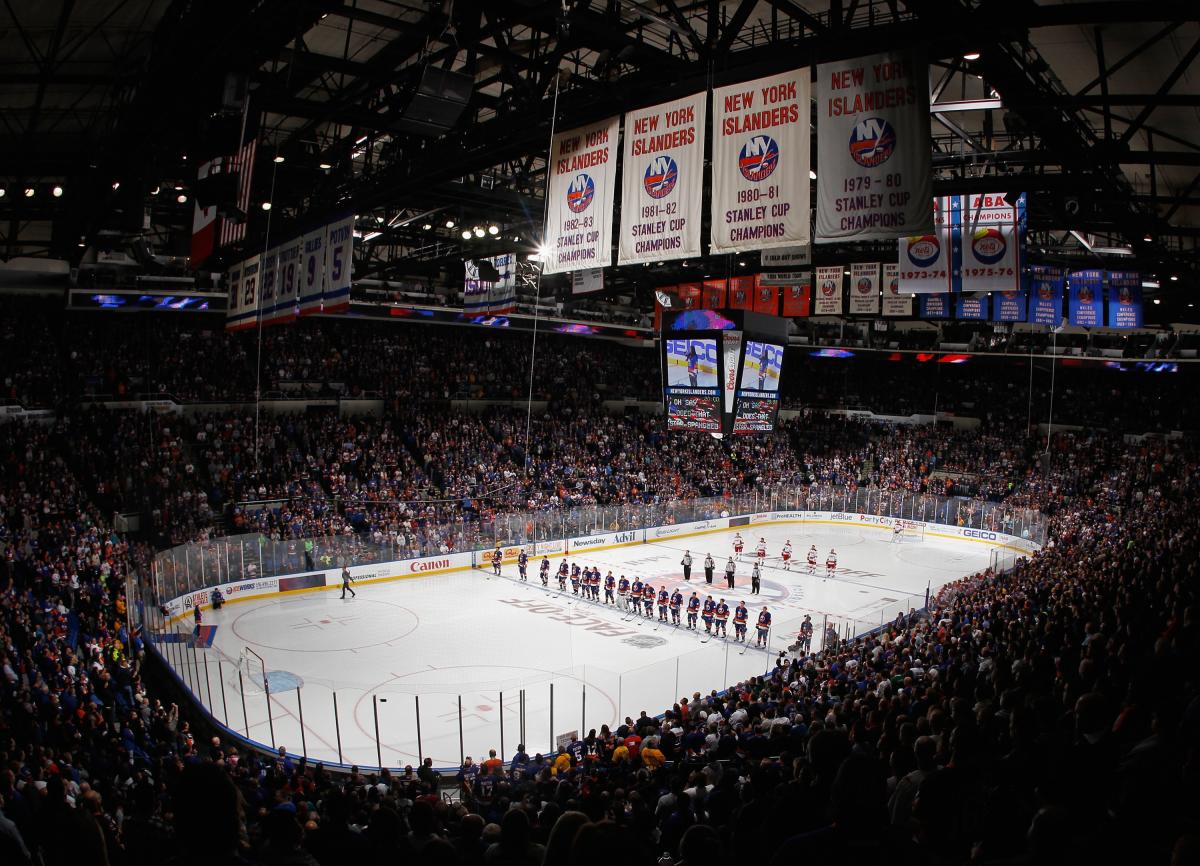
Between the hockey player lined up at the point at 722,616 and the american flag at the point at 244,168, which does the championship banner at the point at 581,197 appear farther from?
the hockey player lined up at the point at 722,616

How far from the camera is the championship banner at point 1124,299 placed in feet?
70.5

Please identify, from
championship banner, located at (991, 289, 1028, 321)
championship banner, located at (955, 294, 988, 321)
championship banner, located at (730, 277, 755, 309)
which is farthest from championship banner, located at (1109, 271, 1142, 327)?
championship banner, located at (730, 277, 755, 309)

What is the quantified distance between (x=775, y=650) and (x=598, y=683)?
5906 mm

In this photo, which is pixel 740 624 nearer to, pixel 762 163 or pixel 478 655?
pixel 478 655

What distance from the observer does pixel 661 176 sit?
10625mm

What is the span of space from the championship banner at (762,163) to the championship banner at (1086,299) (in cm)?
1616

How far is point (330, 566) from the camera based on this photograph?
25875 millimetres

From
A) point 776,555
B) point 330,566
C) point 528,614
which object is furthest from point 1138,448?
point 330,566

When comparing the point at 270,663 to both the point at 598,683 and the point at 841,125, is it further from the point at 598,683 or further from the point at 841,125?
the point at 841,125

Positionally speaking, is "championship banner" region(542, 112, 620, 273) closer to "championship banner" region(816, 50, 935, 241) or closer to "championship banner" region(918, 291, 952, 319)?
"championship banner" region(816, 50, 935, 241)

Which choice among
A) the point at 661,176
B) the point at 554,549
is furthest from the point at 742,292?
the point at 661,176

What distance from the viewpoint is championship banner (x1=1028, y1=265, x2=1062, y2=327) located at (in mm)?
21656

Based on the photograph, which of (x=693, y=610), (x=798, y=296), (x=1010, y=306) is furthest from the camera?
(x=798, y=296)

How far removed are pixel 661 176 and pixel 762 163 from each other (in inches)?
62.9
